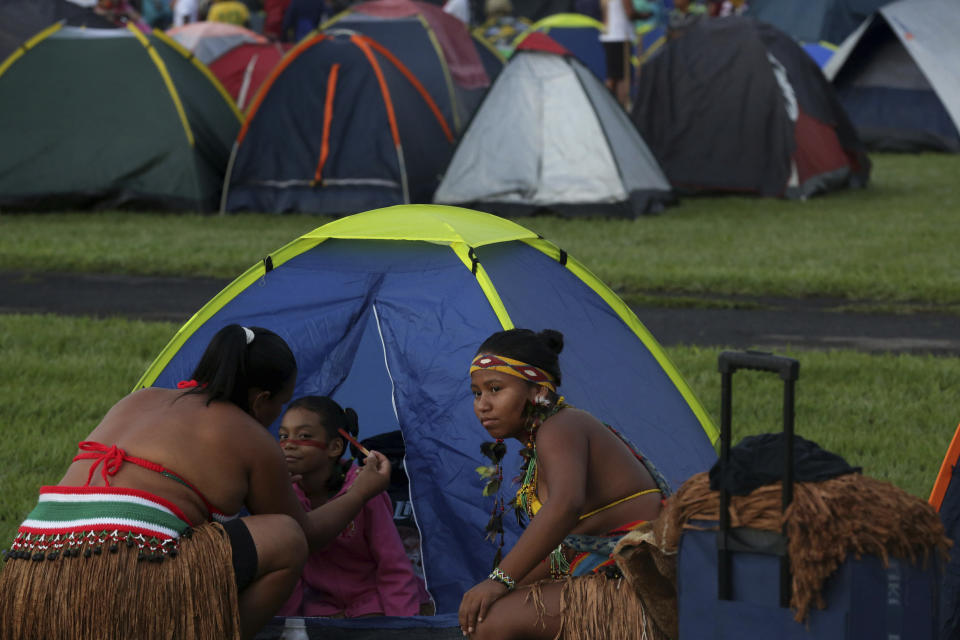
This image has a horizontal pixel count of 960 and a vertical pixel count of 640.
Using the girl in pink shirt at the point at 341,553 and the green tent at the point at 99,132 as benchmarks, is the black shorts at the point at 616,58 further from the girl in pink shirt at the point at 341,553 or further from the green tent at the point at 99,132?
the girl in pink shirt at the point at 341,553

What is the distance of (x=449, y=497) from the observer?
4.21 meters

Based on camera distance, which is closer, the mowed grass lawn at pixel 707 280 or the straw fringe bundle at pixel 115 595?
the straw fringe bundle at pixel 115 595

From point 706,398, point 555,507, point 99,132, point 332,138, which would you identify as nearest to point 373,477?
point 555,507

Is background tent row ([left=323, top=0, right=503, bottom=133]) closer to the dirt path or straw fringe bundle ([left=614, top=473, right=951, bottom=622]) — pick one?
the dirt path

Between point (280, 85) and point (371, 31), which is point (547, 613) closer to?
point (280, 85)

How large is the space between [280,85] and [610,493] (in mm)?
8810

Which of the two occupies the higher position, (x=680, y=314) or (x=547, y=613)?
(x=547, y=613)

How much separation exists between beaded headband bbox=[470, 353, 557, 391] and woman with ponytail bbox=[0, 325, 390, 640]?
0.50 metres

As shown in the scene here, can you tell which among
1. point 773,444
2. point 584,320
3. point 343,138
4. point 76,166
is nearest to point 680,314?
point 584,320

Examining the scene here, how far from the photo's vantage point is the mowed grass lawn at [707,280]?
5.58m

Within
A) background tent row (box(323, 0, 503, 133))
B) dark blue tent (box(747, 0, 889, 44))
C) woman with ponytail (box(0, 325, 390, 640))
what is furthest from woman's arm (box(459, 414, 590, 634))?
dark blue tent (box(747, 0, 889, 44))

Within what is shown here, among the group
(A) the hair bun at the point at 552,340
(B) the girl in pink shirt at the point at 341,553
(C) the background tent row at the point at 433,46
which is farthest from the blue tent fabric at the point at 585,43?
(A) the hair bun at the point at 552,340

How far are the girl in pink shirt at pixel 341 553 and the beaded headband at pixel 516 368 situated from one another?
3.02ft

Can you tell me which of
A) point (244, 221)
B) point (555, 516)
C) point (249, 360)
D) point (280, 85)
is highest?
point (249, 360)
